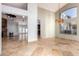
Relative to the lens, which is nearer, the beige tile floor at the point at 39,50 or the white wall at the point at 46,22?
the beige tile floor at the point at 39,50

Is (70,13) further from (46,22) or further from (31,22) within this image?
(31,22)

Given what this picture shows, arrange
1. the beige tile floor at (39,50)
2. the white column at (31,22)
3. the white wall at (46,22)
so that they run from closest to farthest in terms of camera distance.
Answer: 1. the beige tile floor at (39,50)
2. the white column at (31,22)
3. the white wall at (46,22)

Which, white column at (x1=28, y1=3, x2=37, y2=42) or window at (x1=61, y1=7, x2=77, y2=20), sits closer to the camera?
white column at (x1=28, y1=3, x2=37, y2=42)

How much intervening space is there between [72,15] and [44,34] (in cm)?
355

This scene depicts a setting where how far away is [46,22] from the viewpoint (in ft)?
41.0

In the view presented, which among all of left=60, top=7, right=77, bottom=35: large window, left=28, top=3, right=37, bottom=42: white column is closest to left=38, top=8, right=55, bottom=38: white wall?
left=60, top=7, right=77, bottom=35: large window

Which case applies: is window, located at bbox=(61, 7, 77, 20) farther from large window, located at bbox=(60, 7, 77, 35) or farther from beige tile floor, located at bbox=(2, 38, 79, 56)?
beige tile floor, located at bbox=(2, 38, 79, 56)

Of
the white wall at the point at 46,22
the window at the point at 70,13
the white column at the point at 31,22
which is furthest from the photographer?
the white wall at the point at 46,22

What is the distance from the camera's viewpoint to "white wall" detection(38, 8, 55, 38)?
1219 centimetres

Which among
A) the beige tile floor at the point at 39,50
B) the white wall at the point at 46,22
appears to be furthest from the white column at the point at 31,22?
the white wall at the point at 46,22

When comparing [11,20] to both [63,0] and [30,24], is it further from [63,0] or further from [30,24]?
[63,0]

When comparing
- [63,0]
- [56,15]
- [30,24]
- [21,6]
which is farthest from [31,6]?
[63,0]

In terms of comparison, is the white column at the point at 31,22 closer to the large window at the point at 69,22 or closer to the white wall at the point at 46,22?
the white wall at the point at 46,22

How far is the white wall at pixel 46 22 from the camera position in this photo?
12190mm
